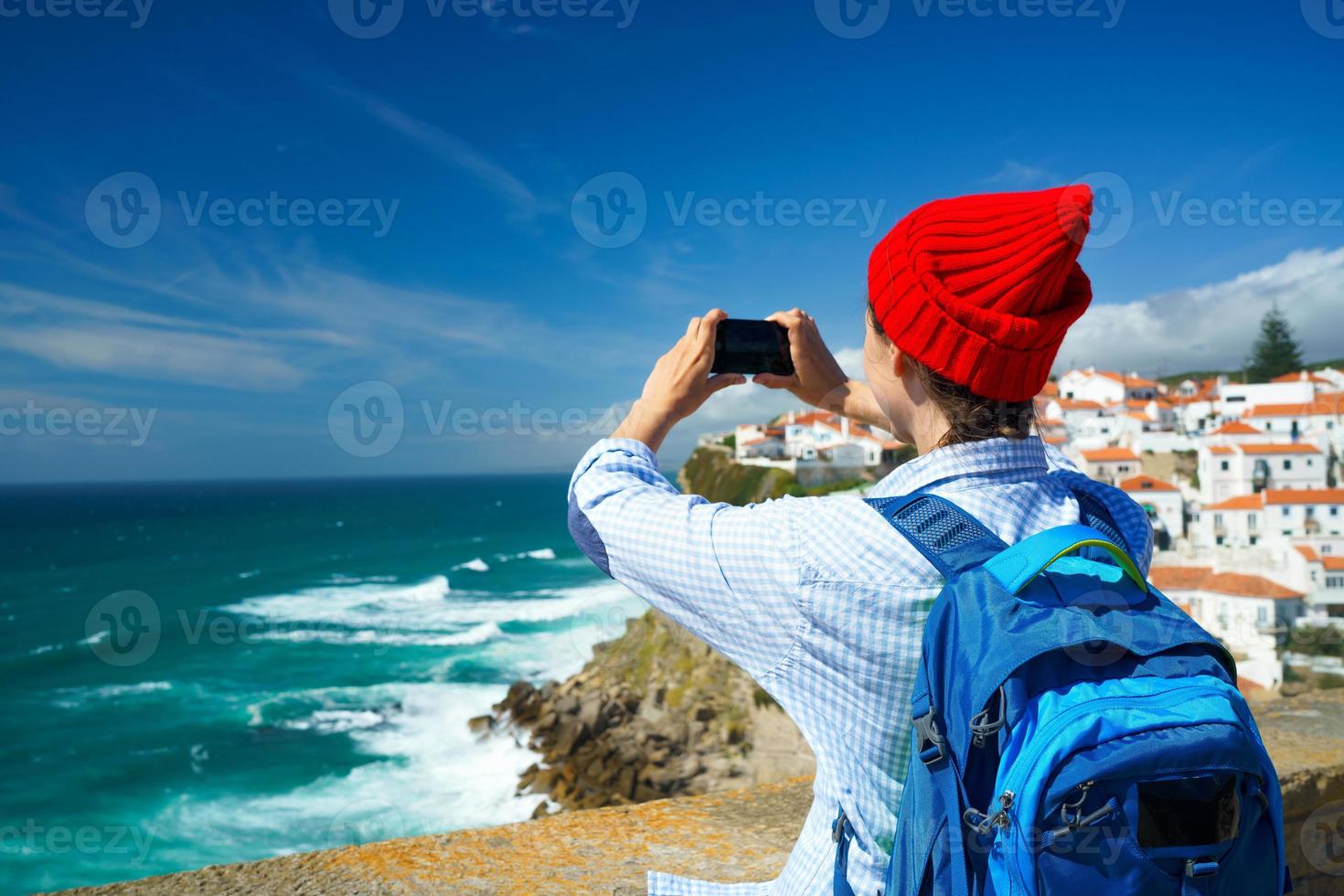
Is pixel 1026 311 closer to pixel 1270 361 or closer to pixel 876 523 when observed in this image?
pixel 876 523

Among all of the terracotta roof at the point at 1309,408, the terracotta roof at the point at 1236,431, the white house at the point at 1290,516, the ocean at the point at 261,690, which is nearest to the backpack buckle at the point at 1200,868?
the ocean at the point at 261,690

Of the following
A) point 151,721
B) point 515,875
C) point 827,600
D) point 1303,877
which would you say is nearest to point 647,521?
point 827,600

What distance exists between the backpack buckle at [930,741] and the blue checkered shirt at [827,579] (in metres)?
0.05

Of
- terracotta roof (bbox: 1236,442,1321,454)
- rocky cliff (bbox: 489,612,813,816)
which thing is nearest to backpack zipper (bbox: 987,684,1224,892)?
rocky cliff (bbox: 489,612,813,816)

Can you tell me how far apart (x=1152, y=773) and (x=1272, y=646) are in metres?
33.9

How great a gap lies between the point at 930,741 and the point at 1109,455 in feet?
163

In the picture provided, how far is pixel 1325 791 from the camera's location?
2.73 metres

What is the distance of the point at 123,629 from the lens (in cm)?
4434

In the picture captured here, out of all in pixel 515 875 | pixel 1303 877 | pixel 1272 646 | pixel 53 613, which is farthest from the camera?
pixel 53 613

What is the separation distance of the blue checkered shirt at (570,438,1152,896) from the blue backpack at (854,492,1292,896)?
0.05 meters

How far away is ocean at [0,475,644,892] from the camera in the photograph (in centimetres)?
1947

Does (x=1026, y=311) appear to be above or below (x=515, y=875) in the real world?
above

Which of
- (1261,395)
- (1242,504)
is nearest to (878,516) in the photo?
(1242,504)

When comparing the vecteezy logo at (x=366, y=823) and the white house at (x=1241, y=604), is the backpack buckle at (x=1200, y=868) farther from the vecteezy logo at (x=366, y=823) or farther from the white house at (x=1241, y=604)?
the white house at (x=1241, y=604)
